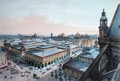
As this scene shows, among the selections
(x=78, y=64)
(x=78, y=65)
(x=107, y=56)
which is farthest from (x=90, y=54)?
(x=107, y=56)

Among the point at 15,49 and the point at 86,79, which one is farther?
the point at 15,49

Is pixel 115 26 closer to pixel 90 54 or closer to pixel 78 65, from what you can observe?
pixel 78 65

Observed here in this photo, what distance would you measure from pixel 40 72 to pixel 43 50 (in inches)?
384

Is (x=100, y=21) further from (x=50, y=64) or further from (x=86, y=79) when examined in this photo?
(x=50, y=64)

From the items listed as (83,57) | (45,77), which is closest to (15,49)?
(45,77)

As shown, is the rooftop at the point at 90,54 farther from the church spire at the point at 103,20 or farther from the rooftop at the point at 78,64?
the church spire at the point at 103,20

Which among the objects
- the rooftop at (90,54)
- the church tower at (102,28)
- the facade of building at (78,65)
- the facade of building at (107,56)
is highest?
the church tower at (102,28)

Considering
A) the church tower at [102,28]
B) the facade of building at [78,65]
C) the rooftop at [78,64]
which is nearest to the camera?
the church tower at [102,28]

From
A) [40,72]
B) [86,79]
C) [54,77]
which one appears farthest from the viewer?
[40,72]

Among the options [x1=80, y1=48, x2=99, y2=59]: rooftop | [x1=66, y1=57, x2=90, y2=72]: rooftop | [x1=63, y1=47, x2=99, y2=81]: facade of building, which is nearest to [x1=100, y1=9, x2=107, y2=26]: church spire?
[x1=63, y1=47, x2=99, y2=81]: facade of building

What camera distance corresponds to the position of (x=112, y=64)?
11.5 metres

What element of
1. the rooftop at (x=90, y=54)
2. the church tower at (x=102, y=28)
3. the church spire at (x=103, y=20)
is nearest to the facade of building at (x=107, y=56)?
the church tower at (x=102, y=28)

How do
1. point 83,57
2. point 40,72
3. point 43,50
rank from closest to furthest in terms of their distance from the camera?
point 83,57, point 40,72, point 43,50

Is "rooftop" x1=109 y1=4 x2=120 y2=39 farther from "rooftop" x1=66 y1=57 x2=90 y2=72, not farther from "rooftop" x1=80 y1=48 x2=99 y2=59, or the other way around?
"rooftop" x1=80 y1=48 x2=99 y2=59
